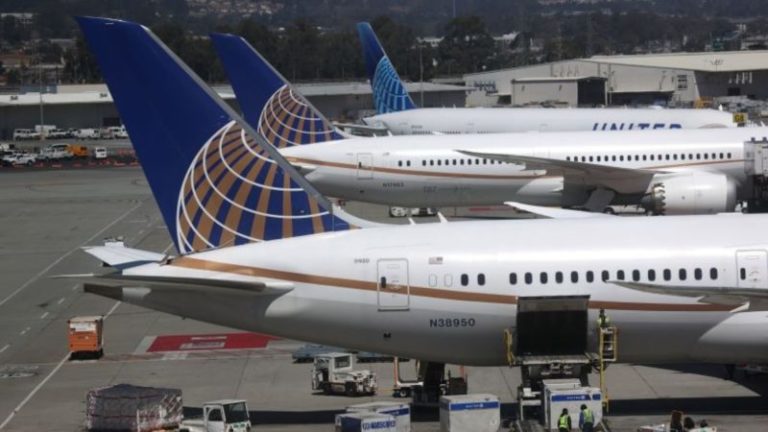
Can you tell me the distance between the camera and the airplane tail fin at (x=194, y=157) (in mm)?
30719

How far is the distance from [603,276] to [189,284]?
329 inches

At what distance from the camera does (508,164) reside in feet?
198

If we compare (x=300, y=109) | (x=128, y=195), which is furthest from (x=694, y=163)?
(x=128, y=195)

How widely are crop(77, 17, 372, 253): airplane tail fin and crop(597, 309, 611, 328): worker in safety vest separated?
18.9ft

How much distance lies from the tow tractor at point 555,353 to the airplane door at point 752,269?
279 centimetres

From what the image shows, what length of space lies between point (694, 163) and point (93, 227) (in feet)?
99.4

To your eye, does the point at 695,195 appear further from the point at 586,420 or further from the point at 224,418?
the point at 224,418

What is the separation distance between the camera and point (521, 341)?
30531 millimetres

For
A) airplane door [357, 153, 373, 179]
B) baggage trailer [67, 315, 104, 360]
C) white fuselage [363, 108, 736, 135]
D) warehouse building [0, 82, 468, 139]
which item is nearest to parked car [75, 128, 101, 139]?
warehouse building [0, 82, 468, 139]

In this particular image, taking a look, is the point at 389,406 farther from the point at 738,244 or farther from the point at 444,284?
the point at 738,244

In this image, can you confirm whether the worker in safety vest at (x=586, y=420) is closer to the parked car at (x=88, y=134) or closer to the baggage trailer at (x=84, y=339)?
the baggage trailer at (x=84, y=339)

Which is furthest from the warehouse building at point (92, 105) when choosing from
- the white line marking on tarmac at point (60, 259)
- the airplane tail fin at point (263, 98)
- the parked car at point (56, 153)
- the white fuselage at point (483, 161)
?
the white fuselage at point (483, 161)

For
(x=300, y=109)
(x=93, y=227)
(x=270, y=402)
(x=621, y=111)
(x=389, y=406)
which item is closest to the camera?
(x=389, y=406)

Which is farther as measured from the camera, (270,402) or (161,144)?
(270,402)
